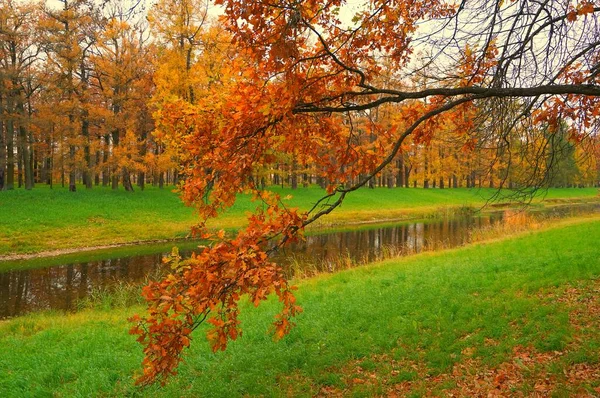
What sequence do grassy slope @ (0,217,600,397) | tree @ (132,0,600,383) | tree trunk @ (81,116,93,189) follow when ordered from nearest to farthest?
tree @ (132,0,600,383), grassy slope @ (0,217,600,397), tree trunk @ (81,116,93,189)

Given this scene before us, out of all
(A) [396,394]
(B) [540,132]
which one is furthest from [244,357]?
(B) [540,132]

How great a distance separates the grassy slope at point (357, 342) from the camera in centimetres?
520

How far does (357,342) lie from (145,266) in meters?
11.2

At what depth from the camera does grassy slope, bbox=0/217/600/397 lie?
5.20m

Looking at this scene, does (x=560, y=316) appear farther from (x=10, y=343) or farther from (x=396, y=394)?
(x=10, y=343)

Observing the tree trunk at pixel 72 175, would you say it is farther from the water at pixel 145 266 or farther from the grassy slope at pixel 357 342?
the grassy slope at pixel 357 342

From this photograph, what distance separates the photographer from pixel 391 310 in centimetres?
722

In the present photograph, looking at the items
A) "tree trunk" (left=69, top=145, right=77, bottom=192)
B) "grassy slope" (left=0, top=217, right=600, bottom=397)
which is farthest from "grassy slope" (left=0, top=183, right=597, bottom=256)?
"grassy slope" (left=0, top=217, right=600, bottom=397)

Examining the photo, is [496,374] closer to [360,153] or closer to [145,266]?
[360,153]

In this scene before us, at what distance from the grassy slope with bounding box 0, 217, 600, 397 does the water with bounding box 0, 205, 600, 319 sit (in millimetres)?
2679

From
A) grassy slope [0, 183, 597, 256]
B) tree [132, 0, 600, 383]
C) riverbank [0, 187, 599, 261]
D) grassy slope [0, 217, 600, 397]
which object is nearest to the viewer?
tree [132, 0, 600, 383]

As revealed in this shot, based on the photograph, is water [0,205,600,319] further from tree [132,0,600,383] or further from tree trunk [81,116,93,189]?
tree trunk [81,116,93,189]

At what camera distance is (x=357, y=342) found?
6.13m

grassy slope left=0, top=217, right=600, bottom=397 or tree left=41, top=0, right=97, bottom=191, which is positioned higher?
tree left=41, top=0, right=97, bottom=191
